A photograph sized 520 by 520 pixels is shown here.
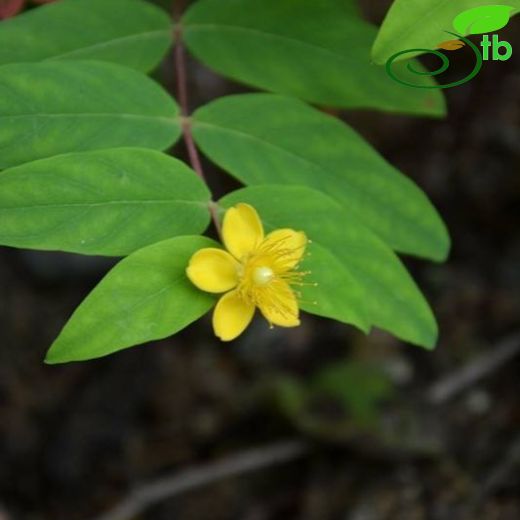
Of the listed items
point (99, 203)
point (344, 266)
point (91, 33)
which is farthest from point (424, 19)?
point (91, 33)

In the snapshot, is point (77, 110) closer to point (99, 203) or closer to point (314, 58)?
point (99, 203)

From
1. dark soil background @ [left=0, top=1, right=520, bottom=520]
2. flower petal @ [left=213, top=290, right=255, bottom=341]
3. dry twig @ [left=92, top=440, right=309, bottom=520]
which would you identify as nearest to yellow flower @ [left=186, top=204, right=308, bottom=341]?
flower petal @ [left=213, top=290, right=255, bottom=341]

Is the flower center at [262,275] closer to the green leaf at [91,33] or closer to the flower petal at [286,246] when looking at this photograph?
the flower petal at [286,246]

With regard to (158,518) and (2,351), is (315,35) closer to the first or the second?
(158,518)

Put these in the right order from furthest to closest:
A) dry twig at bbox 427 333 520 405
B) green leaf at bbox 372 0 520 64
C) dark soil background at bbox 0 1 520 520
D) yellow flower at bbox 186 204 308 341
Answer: dry twig at bbox 427 333 520 405 < dark soil background at bbox 0 1 520 520 < yellow flower at bbox 186 204 308 341 < green leaf at bbox 372 0 520 64

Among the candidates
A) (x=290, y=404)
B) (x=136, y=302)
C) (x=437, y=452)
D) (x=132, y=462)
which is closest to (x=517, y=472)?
(x=437, y=452)

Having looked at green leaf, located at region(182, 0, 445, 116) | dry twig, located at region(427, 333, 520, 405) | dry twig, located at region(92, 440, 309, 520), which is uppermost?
green leaf, located at region(182, 0, 445, 116)

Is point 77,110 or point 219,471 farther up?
point 77,110

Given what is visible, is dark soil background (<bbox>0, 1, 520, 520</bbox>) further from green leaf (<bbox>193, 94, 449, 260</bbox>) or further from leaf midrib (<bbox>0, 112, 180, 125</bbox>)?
leaf midrib (<bbox>0, 112, 180, 125</bbox>)

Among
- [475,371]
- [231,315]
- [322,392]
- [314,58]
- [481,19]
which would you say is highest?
[481,19]
